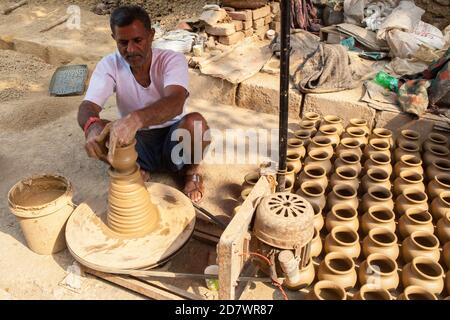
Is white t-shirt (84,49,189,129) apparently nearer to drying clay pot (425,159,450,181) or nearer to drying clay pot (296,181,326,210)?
drying clay pot (296,181,326,210)

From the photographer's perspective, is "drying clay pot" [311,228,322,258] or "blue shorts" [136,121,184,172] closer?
"drying clay pot" [311,228,322,258]

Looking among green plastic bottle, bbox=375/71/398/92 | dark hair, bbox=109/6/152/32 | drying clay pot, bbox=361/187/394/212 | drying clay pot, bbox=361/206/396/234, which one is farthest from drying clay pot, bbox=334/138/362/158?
dark hair, bbox=109/6/152/32

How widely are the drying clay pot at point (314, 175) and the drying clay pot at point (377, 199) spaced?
0.32 meters

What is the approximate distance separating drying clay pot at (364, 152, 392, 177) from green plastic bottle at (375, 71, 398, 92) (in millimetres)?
1188

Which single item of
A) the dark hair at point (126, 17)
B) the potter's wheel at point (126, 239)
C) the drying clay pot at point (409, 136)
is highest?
the dark hair at point (126, 17)

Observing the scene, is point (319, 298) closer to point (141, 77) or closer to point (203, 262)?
point (203, 262)

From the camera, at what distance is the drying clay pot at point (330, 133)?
143 inches

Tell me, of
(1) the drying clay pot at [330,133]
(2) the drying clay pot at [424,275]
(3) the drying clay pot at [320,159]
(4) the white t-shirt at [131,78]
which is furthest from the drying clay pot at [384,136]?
(4) the white t-shirt at [131,78]

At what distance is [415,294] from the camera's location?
226cm

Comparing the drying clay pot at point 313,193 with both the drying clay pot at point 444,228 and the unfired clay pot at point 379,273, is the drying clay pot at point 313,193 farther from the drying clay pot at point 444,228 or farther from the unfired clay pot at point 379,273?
the drying clay pot at point 444,228

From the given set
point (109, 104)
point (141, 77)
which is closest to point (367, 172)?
point (141, 77)

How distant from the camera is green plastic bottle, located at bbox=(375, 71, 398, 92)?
4195 mm

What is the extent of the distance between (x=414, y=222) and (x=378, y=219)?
0.78 feet
